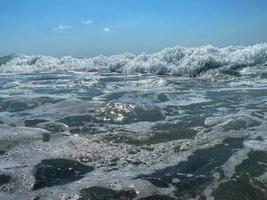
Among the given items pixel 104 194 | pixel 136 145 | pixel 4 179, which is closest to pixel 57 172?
pixel 4 179

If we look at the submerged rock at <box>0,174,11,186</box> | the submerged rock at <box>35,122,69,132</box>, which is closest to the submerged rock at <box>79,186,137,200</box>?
the submerged rock at <box>0,174,11,186</box>

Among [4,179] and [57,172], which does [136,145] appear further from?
[4,179]

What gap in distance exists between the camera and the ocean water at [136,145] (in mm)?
4691

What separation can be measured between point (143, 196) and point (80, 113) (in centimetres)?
480

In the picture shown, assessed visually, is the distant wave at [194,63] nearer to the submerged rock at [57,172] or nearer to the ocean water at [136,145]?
the ocean water at [136,145]

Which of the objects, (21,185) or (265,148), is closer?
(21,185)

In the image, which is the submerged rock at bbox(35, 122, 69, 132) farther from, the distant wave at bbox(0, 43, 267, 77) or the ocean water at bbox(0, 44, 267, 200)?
the distant wave at bbox(0, 43, 267, 77)

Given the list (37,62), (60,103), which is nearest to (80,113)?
(60,103)

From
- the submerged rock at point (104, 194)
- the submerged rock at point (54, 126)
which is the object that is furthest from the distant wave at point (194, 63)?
the submerged rock at point (104, 194)

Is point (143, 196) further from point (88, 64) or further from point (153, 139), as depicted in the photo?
point (88, 64)

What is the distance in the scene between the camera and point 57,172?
5234mm

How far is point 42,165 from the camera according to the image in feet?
18.1

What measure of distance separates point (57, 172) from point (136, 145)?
1534mm

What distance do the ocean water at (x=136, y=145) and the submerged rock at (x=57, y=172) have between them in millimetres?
12
